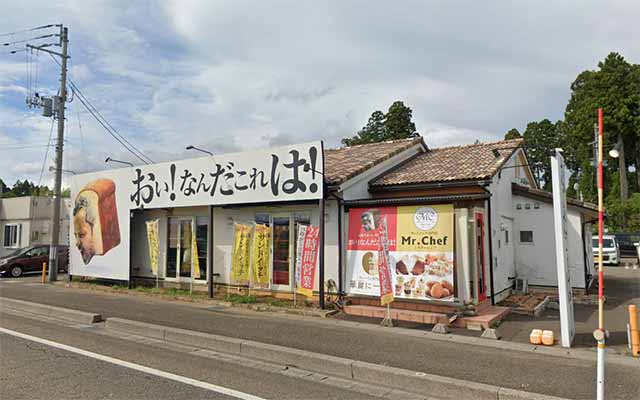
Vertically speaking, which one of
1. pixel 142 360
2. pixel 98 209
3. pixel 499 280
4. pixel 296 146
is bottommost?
pixel 142 360

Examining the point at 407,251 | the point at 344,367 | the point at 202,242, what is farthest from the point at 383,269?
the point at 202,242

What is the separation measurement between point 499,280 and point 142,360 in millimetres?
8779

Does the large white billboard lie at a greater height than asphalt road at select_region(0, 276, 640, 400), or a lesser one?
greater

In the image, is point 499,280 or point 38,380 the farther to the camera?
point 499,280

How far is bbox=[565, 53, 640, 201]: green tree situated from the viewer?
36.5 m

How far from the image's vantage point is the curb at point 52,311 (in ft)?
31.5

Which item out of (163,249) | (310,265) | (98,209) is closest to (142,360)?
(310,265)

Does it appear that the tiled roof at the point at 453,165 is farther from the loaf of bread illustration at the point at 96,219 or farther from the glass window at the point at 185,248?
the loaf of bread illustration at the point at 96,219

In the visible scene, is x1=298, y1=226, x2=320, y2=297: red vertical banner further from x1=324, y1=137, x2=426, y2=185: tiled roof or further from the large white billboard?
x1=324, y1=137, x2=426, y2=185: tiled roof

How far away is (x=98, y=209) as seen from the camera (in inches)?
624

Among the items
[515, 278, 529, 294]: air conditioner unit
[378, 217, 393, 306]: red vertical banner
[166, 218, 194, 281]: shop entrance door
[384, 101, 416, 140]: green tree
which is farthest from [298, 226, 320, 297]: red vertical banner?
[384, 101, 416, 140]: green tree

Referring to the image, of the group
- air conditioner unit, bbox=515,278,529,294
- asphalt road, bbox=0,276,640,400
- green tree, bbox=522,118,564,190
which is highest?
green tree, bbox=522,118,564,190

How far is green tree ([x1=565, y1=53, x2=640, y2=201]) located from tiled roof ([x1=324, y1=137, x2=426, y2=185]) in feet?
91.3

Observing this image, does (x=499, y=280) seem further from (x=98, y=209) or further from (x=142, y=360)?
(x=98, y=209)
